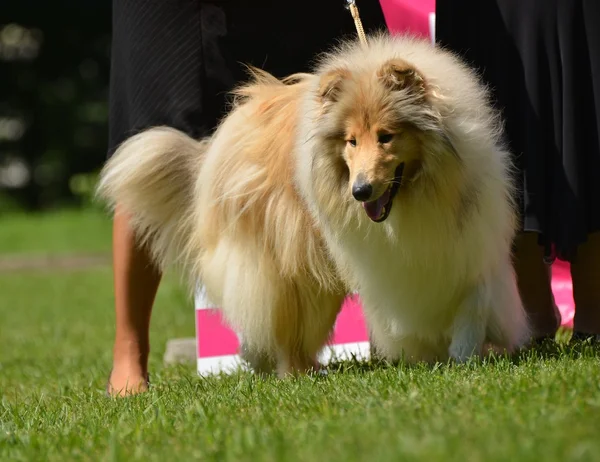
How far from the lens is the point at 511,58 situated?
464cm

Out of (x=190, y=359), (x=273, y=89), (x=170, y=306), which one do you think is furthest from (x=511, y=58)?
(x=170, y=306)

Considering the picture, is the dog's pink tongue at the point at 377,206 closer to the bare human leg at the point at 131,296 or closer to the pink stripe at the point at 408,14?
the pink stripe at the point at 408,14

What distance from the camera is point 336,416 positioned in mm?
3145

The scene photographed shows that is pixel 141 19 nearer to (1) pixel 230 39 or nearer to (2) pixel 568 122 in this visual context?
(1) pixel 230 39

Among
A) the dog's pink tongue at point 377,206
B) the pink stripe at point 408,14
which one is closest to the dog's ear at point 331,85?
the dog's pink tongue at point 377,206

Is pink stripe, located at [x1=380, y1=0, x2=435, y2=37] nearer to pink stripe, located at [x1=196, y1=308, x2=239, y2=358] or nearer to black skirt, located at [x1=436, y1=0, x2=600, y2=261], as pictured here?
black skirt, located at [x1=436, y1=0, x2=600, y2=261]

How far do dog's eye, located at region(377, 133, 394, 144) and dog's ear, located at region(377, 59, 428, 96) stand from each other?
184mm

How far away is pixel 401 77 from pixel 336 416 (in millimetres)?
1465

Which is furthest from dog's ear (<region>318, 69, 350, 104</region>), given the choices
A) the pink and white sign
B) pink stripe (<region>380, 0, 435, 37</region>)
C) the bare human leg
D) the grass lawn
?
the pink and white sign

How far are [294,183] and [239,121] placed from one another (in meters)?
0.40

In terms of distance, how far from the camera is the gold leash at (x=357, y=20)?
4336 mm

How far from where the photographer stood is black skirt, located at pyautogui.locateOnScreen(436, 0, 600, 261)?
14.9 feet

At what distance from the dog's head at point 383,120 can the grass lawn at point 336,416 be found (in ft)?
2.62

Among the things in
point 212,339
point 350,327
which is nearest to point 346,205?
point 350,327
